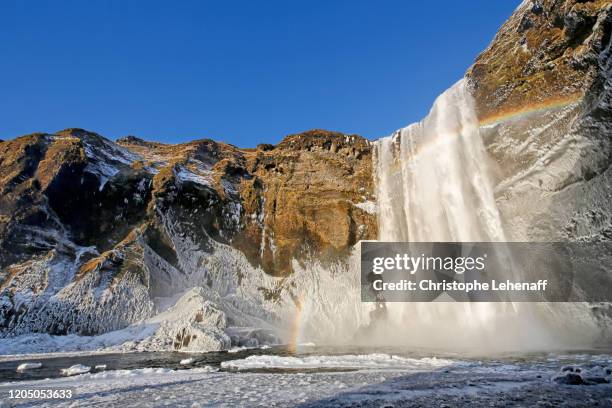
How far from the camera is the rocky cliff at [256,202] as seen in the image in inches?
958

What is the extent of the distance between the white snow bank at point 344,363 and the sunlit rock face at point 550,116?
1408cm

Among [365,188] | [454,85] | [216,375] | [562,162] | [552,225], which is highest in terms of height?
[454,85]

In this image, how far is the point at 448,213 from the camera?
30969 mm

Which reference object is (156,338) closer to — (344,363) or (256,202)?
(344,363)

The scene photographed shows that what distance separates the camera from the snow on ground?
9.34 meters

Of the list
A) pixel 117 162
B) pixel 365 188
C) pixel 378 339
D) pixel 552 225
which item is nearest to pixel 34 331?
pixel 117 162

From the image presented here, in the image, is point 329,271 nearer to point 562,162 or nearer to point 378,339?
point 378,339

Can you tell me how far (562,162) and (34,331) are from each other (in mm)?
36612

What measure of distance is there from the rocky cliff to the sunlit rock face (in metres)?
0.08

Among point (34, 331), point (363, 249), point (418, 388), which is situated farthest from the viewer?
point (363, 249)

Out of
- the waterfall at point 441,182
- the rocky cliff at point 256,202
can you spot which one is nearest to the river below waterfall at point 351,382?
the rocky cliff at point 256,202

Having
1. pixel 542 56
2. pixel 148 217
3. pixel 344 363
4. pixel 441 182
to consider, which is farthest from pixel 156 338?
pixel 542 56

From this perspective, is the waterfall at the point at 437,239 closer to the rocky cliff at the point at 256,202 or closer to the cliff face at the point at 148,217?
the rocky cliff at the point at 256,202

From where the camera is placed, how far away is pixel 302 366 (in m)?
17.0
